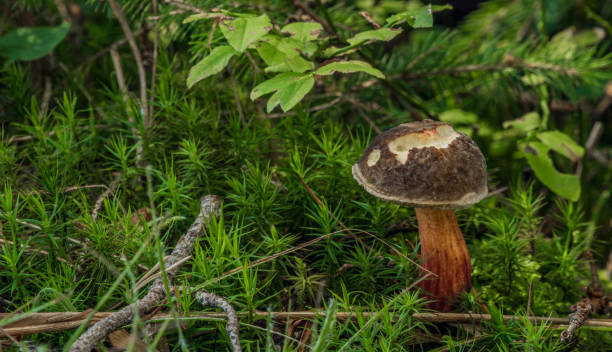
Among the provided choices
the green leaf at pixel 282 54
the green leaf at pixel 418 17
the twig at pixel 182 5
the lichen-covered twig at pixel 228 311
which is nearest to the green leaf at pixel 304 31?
the green leaf at pixel 282 54

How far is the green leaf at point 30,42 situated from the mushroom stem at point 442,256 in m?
1.99

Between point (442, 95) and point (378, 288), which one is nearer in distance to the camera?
point (378, 288)

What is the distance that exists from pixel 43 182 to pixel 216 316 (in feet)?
3.46

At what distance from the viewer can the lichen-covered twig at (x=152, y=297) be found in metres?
1.35

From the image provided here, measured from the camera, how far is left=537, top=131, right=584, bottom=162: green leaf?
2.34m

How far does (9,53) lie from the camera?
7.95 ft

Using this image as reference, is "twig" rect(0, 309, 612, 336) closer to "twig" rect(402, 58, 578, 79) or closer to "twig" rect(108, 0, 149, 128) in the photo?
"twig" rect(108, 0, 149, 128)

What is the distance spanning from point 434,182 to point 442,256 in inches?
14.9

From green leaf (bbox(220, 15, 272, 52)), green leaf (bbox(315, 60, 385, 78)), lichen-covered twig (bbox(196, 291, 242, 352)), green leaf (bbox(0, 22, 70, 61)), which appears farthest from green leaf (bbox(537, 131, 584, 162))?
green leaf (bbox(0, 22, 70, 61))

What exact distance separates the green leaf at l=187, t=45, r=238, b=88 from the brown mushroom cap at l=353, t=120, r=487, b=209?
0.64 m

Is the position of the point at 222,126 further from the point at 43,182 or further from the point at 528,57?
the point at 528,57

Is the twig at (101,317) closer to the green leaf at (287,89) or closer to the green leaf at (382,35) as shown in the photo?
the green leaf at (287,89)

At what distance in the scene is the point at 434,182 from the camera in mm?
1640

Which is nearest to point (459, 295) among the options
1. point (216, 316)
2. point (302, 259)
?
point (302, 259)
